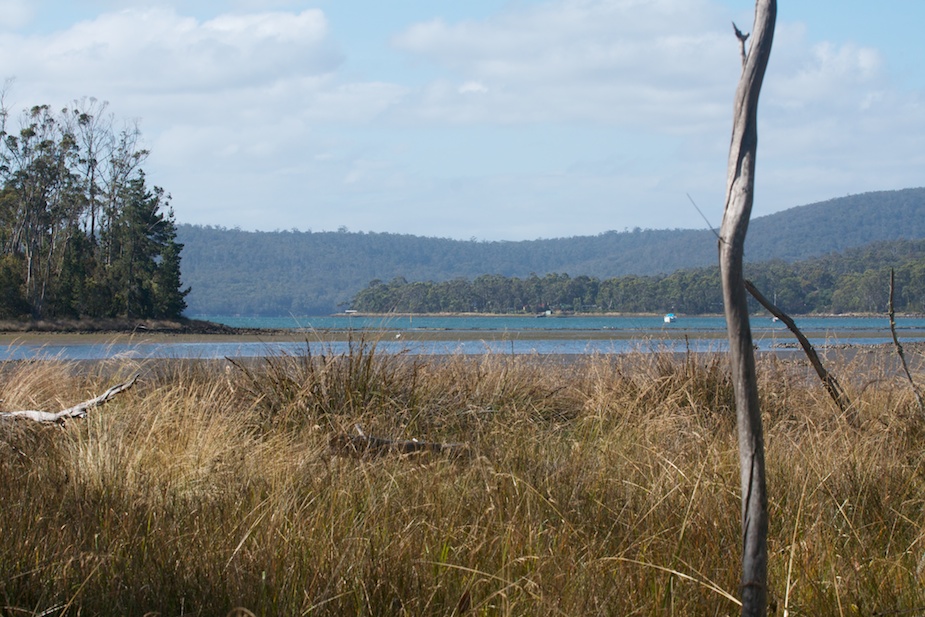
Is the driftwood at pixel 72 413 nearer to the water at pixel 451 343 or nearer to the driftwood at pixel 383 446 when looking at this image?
the driftwood at pixel 383 446

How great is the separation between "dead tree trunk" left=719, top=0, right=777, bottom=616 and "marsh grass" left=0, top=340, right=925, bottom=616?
542 millimetres

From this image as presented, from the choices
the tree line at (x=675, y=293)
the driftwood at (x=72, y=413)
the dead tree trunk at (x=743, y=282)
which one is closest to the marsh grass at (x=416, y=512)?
the driftwood at (x=72, y=413)

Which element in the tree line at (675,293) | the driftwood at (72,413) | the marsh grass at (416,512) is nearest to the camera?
the marsh grass at (416,512)

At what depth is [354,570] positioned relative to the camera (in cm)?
373

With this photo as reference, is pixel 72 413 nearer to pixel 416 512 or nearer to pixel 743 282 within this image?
pixel 416 512

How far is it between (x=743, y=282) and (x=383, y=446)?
4124 mm

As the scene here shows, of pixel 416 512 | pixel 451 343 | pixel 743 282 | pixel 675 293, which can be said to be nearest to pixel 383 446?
pixel 416 512

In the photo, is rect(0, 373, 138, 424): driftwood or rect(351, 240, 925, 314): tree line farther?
rect(351, 240, 925, 314): tree line

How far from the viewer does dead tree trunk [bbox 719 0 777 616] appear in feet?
8.18

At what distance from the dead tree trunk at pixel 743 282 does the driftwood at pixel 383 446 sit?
3.68 meters

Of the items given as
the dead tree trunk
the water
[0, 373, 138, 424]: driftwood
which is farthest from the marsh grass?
the water

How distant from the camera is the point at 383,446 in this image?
20.9 ft

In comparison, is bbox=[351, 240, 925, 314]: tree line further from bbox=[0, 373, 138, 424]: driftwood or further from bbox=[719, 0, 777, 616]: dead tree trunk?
bbox=[719, 0, 777, 616]: dead tree trunk

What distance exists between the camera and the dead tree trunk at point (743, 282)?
2494 mm
